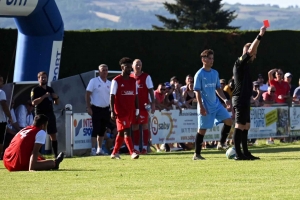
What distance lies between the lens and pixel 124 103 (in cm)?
1708

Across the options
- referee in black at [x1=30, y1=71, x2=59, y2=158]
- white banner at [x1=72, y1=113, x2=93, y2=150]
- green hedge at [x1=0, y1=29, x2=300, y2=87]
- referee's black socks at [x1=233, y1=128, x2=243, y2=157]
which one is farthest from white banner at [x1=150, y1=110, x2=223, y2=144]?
green hedge at [x1=0, y1=29, x2=300, y2=87]

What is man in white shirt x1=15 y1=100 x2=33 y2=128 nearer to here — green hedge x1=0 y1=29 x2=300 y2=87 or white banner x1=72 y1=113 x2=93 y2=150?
white banner x1=72 y1=113 x2=93 y2=150

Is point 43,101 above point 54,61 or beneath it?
beneath

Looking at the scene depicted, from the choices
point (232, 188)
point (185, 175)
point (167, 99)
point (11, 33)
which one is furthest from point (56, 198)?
point (11, 33)

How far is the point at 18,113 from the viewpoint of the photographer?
67.6 ft

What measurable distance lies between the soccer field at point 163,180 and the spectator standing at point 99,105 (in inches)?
140

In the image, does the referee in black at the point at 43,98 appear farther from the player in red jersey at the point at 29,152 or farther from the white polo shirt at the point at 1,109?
the player in red jersey at the point at 29,152

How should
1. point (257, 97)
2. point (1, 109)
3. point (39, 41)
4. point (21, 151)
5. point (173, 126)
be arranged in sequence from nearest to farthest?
point (21, 151) → point (1, 109) → point (39, 41) → point (173, 126) → point (257, 97)

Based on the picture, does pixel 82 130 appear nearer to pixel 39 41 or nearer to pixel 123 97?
pixel 39 41

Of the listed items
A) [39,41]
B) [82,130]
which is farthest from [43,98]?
[39,41]

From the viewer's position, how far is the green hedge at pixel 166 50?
96.9 ft

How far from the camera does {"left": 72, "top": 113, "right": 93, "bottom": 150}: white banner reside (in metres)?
20.1

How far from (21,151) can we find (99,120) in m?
5.63

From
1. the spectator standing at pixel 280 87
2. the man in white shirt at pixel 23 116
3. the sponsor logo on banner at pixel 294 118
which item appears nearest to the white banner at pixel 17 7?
the man in white shirt at pixel 23 116
